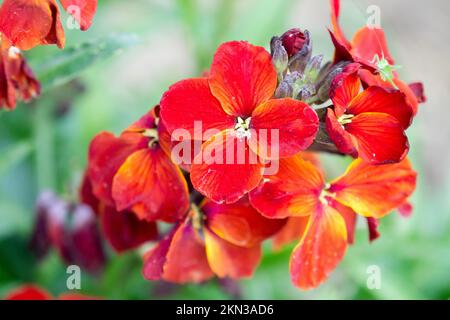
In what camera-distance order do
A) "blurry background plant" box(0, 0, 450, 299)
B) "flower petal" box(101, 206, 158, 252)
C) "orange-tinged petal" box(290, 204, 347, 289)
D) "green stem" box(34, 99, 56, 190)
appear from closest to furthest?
"orange-tinged petal" box(290, 204, 347, 289)
"flower petal" box(101, 206, 158, 252)
"blurry background plant" box(0, 0, 450, 299)
"green stem" box(34, 99, 56, 190)

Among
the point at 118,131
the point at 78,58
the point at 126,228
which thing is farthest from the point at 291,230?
the point at 118,131

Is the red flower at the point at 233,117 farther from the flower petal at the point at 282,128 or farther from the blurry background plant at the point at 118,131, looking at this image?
the blurry background plant at the point at 118,131

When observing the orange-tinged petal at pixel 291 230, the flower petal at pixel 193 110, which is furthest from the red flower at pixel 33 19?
the orange-tinged petal at pixel 291 230

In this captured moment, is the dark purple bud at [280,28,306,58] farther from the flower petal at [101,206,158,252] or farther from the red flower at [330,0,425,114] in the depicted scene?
the flower petal at [101,206,158,252]

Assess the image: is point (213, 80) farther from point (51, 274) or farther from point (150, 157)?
point (51, 274)

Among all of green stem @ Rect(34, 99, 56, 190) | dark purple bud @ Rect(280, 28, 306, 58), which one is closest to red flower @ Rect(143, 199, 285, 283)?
dark purple bud @ Rect(280, 28, 306, 58)

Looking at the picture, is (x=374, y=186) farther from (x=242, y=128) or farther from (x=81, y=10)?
(x=81, y=10)
